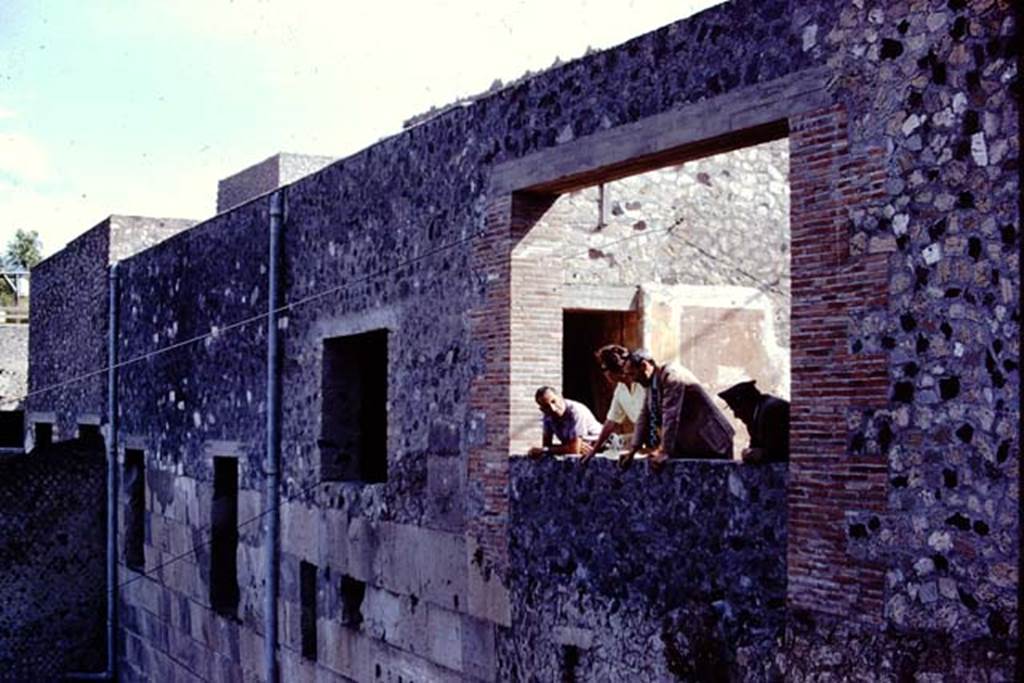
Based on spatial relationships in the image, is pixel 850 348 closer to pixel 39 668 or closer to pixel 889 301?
pixel 889 301

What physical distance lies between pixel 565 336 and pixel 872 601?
19.2ft

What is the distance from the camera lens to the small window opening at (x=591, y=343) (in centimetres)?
1111

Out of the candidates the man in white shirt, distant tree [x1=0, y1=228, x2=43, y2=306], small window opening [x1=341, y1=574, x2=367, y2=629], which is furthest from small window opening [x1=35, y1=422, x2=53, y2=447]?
distant tree [x1=0, y1=228, x2=43, y2=306]

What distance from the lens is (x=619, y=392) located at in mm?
8805

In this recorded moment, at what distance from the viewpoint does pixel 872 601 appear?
20.1 ft

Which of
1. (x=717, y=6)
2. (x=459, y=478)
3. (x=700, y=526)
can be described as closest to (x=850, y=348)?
(x=700, y=526)

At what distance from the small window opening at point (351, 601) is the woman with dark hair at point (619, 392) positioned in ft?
10.1

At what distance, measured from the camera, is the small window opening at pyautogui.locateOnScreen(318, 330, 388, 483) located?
11594 mm

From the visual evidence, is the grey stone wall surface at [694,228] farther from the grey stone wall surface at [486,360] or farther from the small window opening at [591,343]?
the grey stone wall surface at [486,360]

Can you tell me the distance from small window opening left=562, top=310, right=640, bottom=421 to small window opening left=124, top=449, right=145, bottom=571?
7.00m

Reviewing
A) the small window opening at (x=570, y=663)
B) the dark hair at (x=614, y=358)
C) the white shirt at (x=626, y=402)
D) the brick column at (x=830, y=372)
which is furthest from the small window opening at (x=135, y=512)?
the brick column at (x=830, y=372)

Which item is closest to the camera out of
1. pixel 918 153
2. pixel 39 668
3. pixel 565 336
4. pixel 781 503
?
pixel 918 153

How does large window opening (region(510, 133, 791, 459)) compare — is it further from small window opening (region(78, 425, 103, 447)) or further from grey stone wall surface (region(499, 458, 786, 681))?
small window opening (region(78, 425, 103, 447))

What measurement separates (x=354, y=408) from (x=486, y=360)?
2982 millimetres
